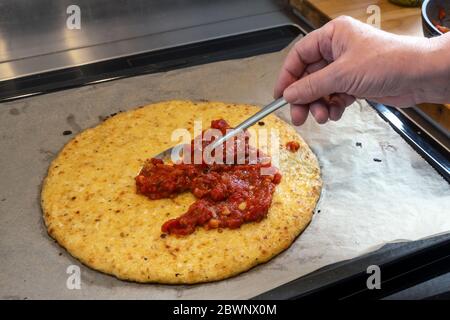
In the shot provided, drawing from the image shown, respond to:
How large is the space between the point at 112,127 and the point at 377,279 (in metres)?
1.36

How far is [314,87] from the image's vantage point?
1734mm

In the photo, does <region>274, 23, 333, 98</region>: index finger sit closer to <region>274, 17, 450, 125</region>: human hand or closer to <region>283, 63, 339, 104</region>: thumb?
<region>274, 17, 450, 125</region>: human hand

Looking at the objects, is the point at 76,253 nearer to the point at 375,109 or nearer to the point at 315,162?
the point at 315,162

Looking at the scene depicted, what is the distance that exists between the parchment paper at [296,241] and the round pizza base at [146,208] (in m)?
0.05

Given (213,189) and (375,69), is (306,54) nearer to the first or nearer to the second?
(375,69)

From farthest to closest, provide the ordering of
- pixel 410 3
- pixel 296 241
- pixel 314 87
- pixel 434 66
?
pixel 410 3 < pixel 296 241 < pixel 314 87 < pixel 434 66

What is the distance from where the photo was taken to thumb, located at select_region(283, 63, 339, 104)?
66.5 inches

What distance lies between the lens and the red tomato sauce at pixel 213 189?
1.91 metres

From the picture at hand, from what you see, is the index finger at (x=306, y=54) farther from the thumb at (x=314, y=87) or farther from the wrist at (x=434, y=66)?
the wrist at (x=434, y=66)

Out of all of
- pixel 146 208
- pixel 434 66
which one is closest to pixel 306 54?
pixel 434 66

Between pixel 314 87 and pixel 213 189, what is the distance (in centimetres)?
56

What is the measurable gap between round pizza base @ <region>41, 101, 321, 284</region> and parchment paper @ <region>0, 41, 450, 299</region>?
0.15 feet

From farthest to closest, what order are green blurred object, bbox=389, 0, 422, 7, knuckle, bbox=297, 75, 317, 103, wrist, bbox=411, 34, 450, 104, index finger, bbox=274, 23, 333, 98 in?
green blurred object, bbox=389, 0, 422, 7, index finger, bbox=274, 23, 333, 98, knuckle, bbox=297, 75, 317, 103, wrist, bbox=411, 34, 450, 104

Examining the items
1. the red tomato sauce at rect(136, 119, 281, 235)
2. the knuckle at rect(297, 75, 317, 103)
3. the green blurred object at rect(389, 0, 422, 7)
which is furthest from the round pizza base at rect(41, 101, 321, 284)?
the green blurred object at rect(389, 0, 422, 7)
